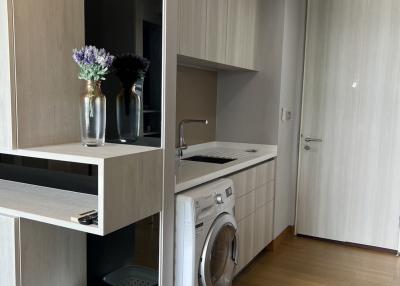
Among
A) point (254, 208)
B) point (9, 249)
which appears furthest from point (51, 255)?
point (254, 208)

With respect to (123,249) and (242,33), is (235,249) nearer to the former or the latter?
(123,249)

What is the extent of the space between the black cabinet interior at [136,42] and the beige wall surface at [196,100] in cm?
113

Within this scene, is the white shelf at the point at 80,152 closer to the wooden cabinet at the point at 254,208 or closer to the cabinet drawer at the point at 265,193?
the wooden cabinet at the point at 254,208

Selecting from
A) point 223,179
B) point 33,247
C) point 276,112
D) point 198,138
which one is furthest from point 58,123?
point 276,112

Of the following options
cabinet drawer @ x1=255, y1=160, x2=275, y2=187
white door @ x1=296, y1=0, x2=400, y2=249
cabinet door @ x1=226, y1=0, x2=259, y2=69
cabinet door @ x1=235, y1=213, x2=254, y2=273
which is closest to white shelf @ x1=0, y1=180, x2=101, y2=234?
cabinet door @ x1=235, y1=213, x2=254, y2=273

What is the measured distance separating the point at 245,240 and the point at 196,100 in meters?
1.21

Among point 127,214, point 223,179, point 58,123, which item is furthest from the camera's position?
point 223,179

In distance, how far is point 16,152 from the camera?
1.55m

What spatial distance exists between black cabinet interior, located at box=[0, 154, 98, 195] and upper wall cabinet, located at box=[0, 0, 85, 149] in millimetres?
180

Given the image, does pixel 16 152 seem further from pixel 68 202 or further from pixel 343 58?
pixel 343 58

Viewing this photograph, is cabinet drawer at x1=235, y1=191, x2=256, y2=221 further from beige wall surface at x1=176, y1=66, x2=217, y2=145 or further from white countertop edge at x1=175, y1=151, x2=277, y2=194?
beige wall surface at x1=176, y1=66, x2=217, y2=145

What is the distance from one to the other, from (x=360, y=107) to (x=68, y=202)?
2.65m

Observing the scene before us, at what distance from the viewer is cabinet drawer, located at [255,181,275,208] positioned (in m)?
2.88

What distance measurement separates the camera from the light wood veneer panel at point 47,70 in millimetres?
1551
